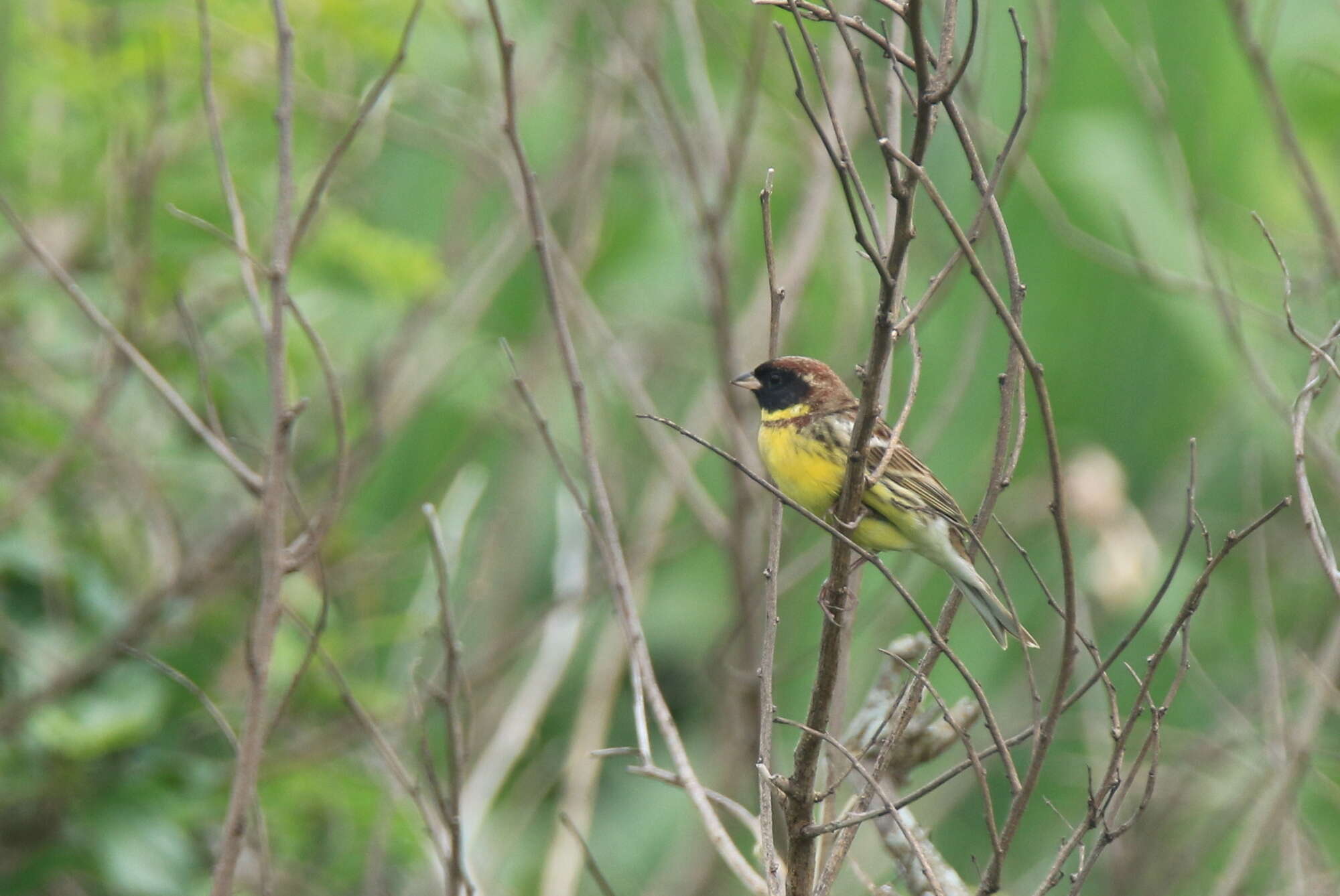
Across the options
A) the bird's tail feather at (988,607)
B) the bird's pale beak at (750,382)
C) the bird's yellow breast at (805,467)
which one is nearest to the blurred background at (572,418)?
the bird's pale beak at (750,382)

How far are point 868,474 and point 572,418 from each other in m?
3.31

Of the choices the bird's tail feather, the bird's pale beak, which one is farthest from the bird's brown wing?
the bird's pale beak

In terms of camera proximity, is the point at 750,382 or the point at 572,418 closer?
the point at 750,382

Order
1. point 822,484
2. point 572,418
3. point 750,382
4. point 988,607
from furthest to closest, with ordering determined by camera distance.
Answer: point 572,418, point 750,382, point 822,484, point 988,607

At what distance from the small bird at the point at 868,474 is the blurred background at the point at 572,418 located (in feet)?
0.98

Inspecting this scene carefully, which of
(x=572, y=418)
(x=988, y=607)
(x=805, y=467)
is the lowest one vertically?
(x=572, y=418)

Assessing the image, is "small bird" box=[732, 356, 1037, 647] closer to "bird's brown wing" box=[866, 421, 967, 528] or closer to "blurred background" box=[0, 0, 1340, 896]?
"bird's brown wing" box=[866, 421, 967, 528]

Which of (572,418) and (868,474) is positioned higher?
(868,474)

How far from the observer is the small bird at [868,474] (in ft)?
9.80

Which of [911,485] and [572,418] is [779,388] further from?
[572,418]

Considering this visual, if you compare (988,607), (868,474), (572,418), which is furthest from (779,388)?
(572,418)

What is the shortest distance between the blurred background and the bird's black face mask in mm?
259

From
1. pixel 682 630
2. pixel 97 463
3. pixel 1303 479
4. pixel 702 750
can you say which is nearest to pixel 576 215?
pixel 97 463

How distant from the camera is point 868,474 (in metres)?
2.92
